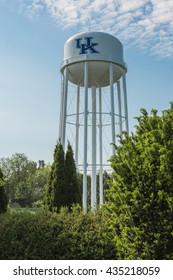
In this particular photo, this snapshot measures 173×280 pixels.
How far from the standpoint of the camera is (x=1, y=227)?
359 inches

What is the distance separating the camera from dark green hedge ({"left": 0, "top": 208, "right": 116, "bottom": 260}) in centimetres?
775

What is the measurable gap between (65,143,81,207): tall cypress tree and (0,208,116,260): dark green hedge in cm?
667

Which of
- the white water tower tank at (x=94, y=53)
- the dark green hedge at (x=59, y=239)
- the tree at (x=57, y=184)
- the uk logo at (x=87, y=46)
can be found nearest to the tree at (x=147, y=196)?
the dark green hedge at (x=59, y=239)

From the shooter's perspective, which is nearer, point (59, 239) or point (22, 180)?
point (59, 239)

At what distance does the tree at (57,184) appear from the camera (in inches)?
612

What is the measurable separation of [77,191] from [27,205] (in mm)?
33833

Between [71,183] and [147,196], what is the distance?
10.3m

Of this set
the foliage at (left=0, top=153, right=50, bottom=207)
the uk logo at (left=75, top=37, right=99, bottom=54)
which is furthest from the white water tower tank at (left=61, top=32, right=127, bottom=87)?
the foliage at (left=0, top=153, right=50, bottom=207)

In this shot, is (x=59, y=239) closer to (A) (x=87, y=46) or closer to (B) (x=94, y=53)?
(B) (x=94, y=53)

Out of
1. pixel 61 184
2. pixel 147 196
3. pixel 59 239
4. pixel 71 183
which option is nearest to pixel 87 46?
pixel 71 183

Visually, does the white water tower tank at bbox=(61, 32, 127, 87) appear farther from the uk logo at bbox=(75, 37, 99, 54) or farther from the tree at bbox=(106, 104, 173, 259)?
the tree at bbox=(106, 104, 173, 259)

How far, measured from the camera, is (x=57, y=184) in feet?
52.1

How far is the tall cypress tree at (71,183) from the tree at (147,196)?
8988 mm

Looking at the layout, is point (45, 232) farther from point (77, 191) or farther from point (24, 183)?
point (24, 183)
